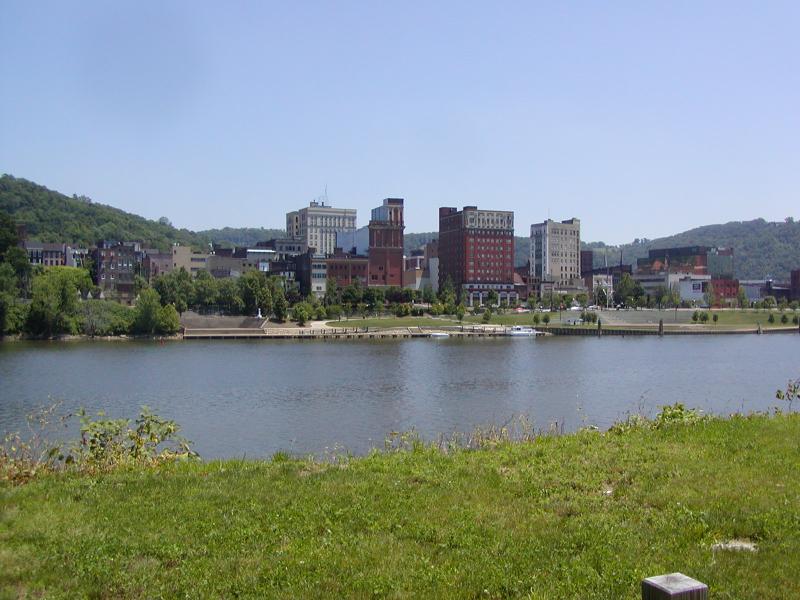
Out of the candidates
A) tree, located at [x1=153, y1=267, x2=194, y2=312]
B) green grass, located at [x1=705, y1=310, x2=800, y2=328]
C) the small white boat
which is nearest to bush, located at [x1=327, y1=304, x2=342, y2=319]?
tree, located at [x1=153, y1=267, x2=194, y2=312]

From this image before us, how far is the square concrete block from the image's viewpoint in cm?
587

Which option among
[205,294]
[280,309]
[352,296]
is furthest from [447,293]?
[205,294]

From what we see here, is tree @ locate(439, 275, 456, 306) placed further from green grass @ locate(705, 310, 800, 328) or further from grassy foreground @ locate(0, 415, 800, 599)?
grassy foreground @ locate(0, 415, 800, 599)

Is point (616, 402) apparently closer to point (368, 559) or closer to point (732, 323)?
point (368, 559)

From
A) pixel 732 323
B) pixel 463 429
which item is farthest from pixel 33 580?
pixel 732 323

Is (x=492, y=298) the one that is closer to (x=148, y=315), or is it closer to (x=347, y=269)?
(x=347, y=269)

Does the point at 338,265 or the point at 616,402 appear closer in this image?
the point at 616,402

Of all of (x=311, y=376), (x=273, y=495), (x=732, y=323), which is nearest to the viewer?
(x=273, y=495)

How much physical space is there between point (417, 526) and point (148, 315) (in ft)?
373

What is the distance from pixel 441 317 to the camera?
155125 millimetres

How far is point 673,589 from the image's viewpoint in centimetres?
591

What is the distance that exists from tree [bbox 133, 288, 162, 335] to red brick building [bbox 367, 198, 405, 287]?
6546 centimetres

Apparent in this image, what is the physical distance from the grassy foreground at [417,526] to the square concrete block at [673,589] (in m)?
1.94

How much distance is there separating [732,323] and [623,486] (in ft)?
493
